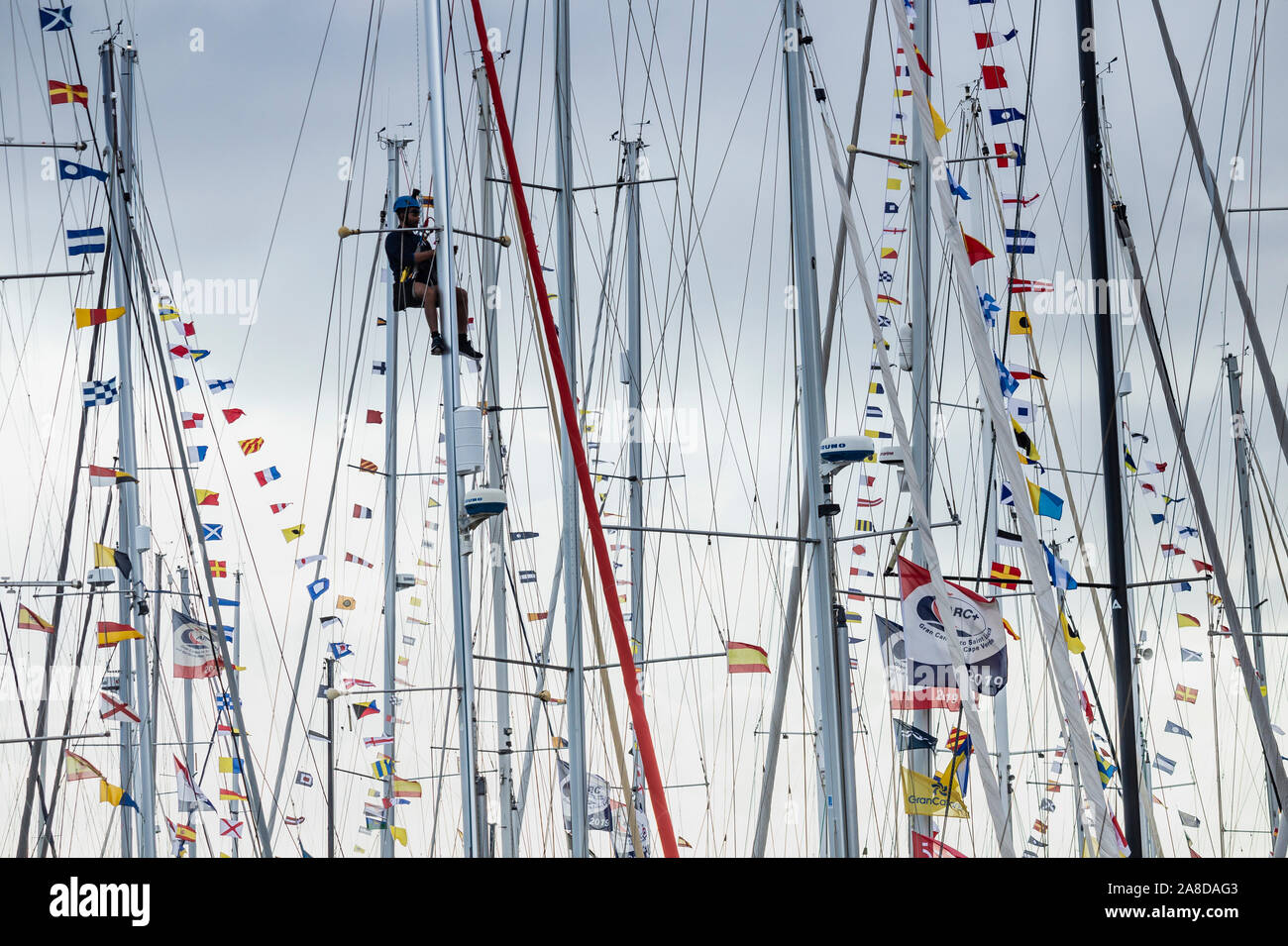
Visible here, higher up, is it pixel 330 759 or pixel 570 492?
pixel 570 492

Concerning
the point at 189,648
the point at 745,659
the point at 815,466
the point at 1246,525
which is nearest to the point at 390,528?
the point at 189,648

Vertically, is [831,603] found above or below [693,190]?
below

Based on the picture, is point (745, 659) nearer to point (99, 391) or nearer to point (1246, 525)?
point (99, 391)

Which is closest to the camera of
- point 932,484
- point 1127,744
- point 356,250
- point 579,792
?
point 1127,744

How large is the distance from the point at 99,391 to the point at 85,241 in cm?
191

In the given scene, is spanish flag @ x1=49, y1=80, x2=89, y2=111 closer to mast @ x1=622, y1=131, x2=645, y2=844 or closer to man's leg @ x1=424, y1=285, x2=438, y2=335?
man's leg @ x1=424, y1=285, x2=438, y2=335

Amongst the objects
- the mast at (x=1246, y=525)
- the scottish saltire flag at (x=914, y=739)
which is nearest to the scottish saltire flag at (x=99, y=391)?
the scottish saltire flag at (x=914, y=739)

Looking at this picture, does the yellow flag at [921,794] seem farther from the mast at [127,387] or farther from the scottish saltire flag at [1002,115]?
the mast at [127,387]

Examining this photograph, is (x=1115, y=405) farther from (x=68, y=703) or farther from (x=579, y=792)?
(x=68, y=703)

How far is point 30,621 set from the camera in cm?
1416

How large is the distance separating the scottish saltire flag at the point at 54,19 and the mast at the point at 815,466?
6.10 metres
